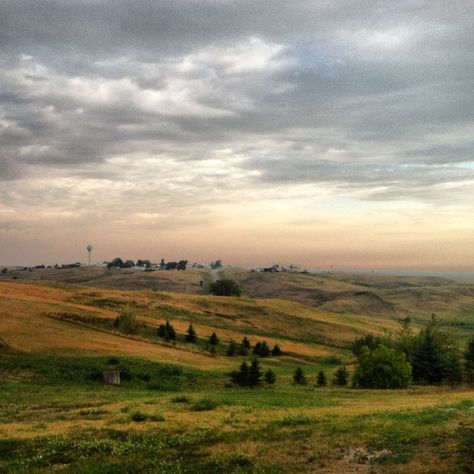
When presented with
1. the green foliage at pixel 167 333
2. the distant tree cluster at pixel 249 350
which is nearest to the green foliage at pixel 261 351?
the distant tree cluster at pixel 249 350

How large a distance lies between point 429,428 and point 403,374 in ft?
125

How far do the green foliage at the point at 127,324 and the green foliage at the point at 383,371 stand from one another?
142 ft

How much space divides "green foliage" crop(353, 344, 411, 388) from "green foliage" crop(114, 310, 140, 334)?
142ft

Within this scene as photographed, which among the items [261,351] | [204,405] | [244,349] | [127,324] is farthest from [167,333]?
[204,405]

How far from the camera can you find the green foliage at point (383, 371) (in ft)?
183

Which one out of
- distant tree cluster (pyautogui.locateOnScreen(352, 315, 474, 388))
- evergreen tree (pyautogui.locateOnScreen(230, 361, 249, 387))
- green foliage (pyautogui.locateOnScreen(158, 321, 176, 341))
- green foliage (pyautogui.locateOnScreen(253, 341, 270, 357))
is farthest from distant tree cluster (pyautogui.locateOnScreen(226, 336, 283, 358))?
evergreen tree (pyautogui.locateOnScreen(230, 361, 249, 387))

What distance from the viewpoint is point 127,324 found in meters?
87.0

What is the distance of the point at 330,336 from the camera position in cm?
12725

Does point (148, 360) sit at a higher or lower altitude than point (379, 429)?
lower

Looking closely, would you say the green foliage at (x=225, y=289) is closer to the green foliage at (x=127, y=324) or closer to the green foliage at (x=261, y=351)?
the green foliage at (x=261, y=351)

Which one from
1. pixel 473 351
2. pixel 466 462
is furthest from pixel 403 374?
pixel 466 462

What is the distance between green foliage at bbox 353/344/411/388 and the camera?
55634 mm

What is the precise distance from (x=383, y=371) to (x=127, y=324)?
47.6 meters

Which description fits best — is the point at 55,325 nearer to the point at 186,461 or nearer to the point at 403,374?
the point at 403,374
